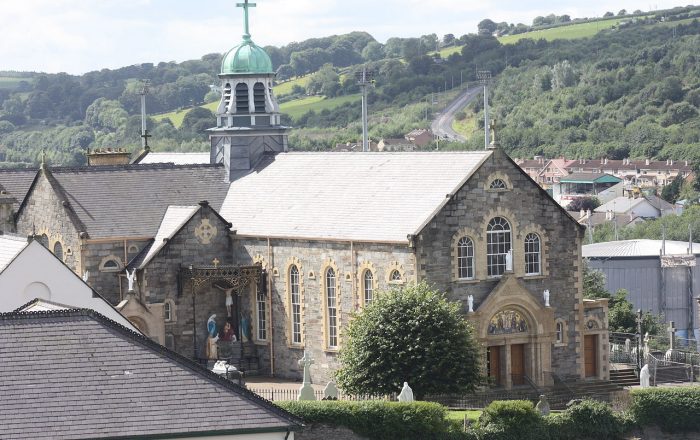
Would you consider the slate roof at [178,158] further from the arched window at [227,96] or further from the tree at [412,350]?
the tree at [412,350]

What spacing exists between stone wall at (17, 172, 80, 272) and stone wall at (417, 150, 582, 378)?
14339 mm

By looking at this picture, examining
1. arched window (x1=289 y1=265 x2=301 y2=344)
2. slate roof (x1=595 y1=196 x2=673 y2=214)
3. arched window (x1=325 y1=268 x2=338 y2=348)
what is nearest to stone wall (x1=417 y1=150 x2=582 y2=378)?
arched window (x1=325 y1=268 x2=338 y2=348)

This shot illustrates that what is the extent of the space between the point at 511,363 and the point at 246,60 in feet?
61.0

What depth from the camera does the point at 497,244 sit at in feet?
219

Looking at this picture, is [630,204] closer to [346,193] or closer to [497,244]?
[346,193]

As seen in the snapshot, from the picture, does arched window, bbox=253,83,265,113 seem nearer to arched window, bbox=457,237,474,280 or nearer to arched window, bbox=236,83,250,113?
arched window, bbox=236,83,250,113

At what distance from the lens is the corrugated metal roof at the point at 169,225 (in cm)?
7106

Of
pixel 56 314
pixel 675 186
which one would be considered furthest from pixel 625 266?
pixel 675 186

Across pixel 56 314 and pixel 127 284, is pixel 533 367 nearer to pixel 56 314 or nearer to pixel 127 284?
pixel 127 284

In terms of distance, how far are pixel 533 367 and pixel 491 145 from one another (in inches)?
293

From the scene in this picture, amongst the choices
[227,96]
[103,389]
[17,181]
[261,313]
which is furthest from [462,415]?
[17,181]

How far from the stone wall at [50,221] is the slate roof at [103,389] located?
1226 inches

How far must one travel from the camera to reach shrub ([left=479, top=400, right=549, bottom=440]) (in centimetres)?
5825

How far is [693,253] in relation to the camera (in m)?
118
